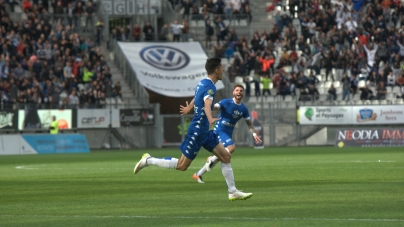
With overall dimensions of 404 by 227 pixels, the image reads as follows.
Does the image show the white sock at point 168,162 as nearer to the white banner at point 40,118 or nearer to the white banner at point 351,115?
the white banner at point 40,118

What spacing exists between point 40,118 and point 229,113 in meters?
22.3

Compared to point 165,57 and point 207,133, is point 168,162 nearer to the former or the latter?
point 207,133

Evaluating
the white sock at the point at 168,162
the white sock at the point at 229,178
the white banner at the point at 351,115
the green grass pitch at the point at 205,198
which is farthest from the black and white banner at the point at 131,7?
the white sock at the point at 229,178

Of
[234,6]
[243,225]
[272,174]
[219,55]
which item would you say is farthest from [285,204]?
[234,6]

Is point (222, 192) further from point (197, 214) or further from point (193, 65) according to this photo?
point (193, 65)

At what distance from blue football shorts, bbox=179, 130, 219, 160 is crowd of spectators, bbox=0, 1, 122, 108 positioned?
2722 cm

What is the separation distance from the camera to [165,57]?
48438 millimetres

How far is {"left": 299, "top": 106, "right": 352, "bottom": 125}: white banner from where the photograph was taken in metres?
44.3

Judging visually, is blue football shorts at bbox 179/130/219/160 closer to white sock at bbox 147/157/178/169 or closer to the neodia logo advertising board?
white sock at bbox 147/157/178/169

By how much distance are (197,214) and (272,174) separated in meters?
9.45

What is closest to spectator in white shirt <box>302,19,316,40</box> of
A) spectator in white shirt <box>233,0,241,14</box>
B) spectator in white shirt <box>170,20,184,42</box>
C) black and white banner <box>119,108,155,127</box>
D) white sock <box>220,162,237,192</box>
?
spectator in white shirt <box>233,0,241,14</box>

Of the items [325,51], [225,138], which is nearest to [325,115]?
[325,51]

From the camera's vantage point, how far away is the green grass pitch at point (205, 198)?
36.8 ft

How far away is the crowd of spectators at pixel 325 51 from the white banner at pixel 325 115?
955mm
